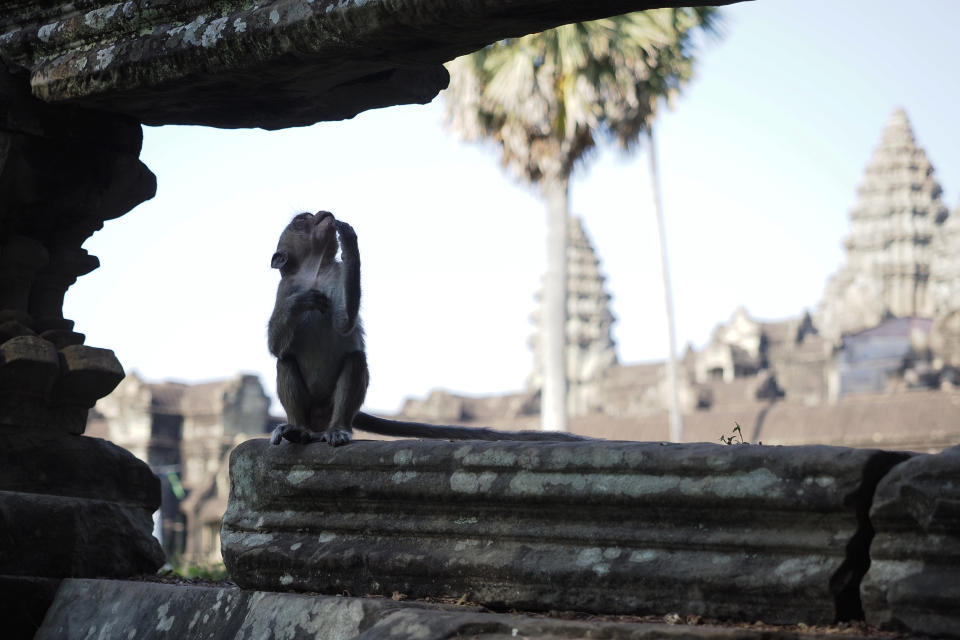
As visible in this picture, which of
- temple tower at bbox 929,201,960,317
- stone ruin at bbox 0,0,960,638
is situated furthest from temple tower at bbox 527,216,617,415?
stone ruin at bbox 0,0,960,638

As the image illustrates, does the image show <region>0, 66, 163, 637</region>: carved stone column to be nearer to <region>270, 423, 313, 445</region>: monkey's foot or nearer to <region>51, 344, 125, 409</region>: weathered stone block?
<region>51, 344, 125, 409</region>: weathered stone block

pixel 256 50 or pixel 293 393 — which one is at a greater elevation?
pixel 256 50

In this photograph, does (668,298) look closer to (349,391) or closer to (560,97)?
(560,97)

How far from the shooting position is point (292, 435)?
4.12m

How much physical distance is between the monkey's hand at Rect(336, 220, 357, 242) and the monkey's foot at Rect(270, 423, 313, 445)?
0.74 m

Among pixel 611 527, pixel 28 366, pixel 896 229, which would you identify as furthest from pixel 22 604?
pixel 896 229

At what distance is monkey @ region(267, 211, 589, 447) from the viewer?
456 cm

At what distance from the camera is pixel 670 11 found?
19.0 m

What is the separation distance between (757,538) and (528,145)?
1658 cm

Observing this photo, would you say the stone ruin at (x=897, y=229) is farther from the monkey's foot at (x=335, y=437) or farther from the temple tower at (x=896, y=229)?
the monkey's foot at (x=335, y=437)

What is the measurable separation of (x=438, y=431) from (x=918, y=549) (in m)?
2.13

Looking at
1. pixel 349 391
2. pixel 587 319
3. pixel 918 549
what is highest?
pixel 587 319

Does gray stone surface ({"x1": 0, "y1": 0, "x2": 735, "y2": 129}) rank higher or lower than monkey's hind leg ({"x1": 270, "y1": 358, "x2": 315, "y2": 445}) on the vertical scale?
higher

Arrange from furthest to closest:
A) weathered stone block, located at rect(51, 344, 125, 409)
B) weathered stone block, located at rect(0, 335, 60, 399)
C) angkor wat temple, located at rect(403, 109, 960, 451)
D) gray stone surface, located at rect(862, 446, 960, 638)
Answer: angkor wat temple, located at rect(403, 109, 960, 451)
weathered stone block, located at rect(51, 344, 125, 409)
weathered stone block, located at rect(0, 335, 60, 399)
gray stone surface, located at rect(862, 446, 960, 638)
